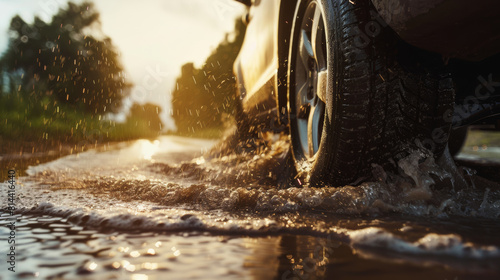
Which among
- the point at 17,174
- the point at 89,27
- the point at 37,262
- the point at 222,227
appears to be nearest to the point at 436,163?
the point at 222,227

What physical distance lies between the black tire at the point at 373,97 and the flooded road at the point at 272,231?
11cm

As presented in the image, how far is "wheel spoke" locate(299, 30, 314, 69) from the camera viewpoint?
2.53 m

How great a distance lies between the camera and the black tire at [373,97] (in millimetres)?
1830

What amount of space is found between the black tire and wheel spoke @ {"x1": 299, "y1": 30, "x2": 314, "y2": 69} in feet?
1.54

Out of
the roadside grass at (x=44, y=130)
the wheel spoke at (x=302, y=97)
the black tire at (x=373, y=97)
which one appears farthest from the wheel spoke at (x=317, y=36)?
the roadside grass at (x=44, y=130)

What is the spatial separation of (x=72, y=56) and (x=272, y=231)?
22804 mm

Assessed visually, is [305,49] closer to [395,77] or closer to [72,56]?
[395,77]

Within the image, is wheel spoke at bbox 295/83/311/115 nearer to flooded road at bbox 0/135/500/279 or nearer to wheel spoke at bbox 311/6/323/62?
wheel spoke at bbox 311/6/323/62

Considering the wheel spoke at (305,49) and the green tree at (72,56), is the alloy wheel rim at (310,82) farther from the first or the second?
the green tree at (72,56)

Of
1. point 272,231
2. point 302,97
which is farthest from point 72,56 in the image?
point 272,231

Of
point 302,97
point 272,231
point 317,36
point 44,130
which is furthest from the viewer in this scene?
point 44,130

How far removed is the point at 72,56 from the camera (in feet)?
71.1

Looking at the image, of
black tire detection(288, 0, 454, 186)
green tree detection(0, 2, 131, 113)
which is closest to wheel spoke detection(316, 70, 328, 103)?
black tire detection(288, 0, 454, 186)

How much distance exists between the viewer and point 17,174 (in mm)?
3723
